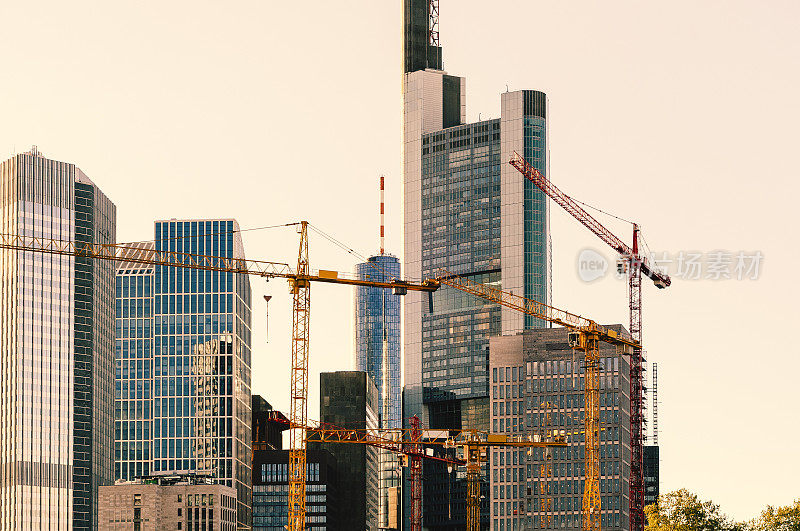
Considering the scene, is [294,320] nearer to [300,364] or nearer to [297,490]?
[300,364]

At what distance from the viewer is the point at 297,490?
199m

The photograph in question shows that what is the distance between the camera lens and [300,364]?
19788 cm

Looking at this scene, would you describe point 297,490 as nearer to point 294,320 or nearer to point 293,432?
point 293,432

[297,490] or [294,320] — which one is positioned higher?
[294,320]

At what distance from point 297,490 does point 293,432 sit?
10.2 metres

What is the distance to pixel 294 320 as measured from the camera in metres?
200

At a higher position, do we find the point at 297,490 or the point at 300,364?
the point at 300,364

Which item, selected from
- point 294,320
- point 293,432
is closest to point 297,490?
point 293,432

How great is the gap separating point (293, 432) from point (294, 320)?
51.6 feet

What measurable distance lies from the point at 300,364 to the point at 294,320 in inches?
241

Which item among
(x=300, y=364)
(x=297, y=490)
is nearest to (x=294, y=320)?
(x=300, y=364)

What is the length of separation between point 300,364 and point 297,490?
1672 centimetres
